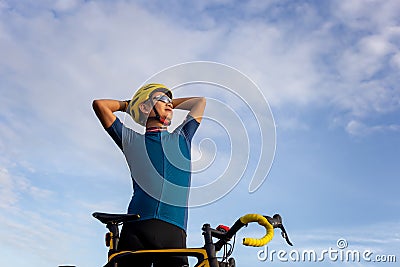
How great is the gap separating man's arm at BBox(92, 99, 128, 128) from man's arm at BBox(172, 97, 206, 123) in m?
0.68

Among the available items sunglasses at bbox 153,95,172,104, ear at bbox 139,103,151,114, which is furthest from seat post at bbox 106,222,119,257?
sunglasses at bbox 153,95,172,104

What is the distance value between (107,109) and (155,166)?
923mm

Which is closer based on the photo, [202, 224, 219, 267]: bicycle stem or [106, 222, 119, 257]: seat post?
[202, 224, 219, 267]: bicycle stem

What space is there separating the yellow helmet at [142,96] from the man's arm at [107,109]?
185mm

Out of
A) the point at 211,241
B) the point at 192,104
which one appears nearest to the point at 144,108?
the point at 192,104

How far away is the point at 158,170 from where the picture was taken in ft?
18.8

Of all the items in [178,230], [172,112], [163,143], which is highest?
[172,112]

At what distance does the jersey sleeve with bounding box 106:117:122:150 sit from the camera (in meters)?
6.02

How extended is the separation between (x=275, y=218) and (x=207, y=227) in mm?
599

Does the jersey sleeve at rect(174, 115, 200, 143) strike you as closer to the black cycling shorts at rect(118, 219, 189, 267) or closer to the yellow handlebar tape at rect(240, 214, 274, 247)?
the black cycling shorts at rect(118, 219, 189, 267)

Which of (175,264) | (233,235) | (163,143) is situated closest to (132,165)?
(163,143)

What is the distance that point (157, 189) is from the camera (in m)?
5.64

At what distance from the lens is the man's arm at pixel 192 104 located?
258 inches

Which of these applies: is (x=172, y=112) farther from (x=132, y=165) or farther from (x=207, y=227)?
(x=207, y=227)
